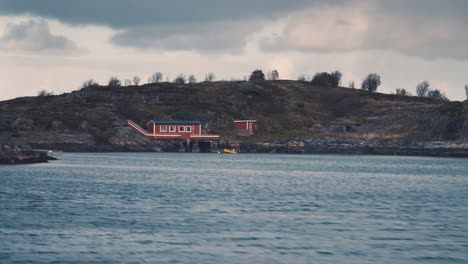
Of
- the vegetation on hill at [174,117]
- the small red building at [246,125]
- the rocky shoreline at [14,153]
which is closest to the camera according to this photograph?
the rocky shoreline at [14,153]

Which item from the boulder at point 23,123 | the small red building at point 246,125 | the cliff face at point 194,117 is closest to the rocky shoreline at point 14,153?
the cliff face at point 194,117

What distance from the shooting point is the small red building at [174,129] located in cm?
16688

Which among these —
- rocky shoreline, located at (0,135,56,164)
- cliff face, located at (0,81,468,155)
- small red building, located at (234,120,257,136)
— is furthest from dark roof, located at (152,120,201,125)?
rocky shoreline, located at (0,135,56,164)

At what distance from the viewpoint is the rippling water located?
29.4m

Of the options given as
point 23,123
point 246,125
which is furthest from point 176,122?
point 23,123

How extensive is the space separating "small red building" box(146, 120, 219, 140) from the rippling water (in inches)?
3927

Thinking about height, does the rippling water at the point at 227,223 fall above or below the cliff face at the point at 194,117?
below

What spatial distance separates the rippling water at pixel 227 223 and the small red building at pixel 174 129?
3927 inches

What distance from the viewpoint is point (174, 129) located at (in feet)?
550

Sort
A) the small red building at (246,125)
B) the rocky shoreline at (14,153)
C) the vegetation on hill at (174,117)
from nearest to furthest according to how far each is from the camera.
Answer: the rocky shoreline at (14,153) < the vegetation on hill at (174,117) < the small red building at (246,125)

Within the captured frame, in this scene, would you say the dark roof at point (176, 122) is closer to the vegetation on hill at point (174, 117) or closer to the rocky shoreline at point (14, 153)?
the vegetation on hill at point (174, 117)

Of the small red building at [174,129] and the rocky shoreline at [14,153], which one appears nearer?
the rocky shoreline at [14,153]

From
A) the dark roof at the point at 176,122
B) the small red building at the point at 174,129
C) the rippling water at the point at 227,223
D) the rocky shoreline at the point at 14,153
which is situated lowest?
the rippling water at the point at 227,223

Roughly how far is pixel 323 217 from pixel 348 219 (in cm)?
153
